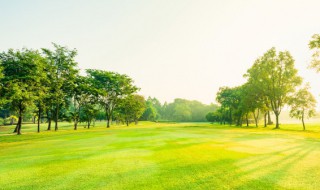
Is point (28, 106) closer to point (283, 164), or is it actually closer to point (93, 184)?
point (93, 184)

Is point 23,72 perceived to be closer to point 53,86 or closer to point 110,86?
point 53,86

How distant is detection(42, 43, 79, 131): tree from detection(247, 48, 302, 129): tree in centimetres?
5821

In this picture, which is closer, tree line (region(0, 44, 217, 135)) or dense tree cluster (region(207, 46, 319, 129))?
tree line (region(0, 44, 217, 135))

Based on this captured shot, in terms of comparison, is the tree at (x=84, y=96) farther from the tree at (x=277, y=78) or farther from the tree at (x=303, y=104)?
the tree at (x=303, y=104)

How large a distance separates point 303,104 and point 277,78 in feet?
33.6

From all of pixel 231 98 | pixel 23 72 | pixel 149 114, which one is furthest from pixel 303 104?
pixel 149 114

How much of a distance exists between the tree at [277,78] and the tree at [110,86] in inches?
1806

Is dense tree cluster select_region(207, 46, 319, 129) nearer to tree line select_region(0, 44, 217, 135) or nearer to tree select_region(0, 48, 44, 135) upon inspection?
tree line select_region(0, 44, 217, 135)

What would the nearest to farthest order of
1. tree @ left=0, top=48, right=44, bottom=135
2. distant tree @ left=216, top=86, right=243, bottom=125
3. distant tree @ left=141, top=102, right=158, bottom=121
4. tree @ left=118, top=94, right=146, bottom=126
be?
tree @ left=0, top=48, right=44, bottom=135
tree @ left=118, top=94, right=146, bottom=126
distant tree @ left=216, top=86, right=243, bottom=125
distant tree @ left=141, top=102, right=158, bottom=121

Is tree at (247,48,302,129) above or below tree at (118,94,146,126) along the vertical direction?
above

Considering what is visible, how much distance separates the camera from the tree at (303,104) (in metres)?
55.8

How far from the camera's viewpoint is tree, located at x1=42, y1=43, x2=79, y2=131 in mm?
52906

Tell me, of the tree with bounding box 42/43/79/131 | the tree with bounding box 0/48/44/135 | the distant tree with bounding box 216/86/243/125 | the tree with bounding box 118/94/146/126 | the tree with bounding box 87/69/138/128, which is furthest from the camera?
the distant tree with bounding box 216/86/243/125

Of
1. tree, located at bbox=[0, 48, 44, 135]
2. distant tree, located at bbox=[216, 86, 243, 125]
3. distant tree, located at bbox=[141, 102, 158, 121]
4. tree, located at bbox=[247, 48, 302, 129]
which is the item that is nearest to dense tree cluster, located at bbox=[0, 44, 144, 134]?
tree, located at bbox=[0, 48, 44, 135]
